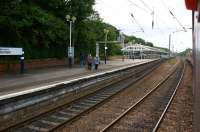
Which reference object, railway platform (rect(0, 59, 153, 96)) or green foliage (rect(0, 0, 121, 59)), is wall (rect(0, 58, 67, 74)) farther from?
railway platform (rect(0, 59, 153, 96))

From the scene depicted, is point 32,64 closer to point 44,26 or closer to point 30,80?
point 44,26

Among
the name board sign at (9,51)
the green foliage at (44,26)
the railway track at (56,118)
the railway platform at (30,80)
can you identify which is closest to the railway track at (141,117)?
the railway track at (56,118)

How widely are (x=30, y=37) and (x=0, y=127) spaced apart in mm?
26075

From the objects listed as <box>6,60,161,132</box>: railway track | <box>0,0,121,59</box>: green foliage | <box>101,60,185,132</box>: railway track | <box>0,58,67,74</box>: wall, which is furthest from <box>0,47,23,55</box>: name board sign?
<box>101,60,185,132</box>: railway track

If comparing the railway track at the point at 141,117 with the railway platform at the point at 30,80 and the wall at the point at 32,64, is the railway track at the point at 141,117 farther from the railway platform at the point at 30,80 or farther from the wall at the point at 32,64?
the wall at the point at 32,64

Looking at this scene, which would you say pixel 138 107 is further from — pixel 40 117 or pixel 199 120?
pixel 199 120

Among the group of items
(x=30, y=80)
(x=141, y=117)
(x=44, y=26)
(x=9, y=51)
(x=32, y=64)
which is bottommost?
(x=141, y=117)

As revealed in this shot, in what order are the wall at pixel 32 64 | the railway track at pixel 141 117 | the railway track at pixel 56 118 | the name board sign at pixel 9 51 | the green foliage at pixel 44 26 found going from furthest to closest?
the green foliage at pixel 44 26 → the wall at pixel 32 64 → the name board sign at pixel 9 51 → the railway track at pixel 141 117 → the railway track at pixel 56 118

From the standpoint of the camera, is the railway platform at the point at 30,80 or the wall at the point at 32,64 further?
the wall at the point at 32,64

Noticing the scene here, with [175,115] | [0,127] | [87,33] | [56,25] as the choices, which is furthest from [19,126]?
[87,33]

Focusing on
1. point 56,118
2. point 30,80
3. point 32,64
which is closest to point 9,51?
point 30,80

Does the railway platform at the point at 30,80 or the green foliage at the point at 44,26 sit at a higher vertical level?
the green foliage at the point at 44,26

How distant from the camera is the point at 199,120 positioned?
11.4 feet

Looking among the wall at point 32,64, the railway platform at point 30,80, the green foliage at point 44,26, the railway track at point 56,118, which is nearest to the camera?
the railway track at point 56,118
